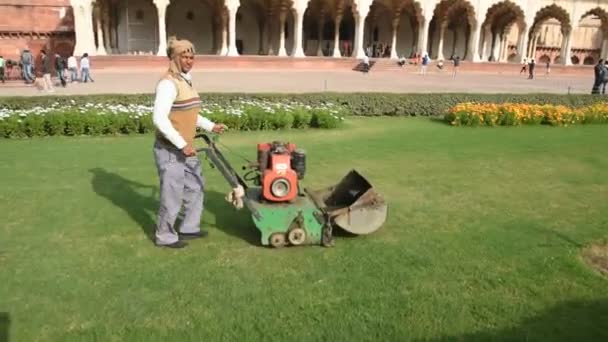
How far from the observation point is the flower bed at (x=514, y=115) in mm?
11508

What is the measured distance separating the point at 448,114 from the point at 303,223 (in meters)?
8.82

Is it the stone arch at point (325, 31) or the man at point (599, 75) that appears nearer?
the man at point (599, 75)

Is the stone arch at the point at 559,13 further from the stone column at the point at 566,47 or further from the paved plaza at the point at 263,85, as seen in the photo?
the paved plaza at the point at 263,85

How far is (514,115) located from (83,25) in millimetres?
22305

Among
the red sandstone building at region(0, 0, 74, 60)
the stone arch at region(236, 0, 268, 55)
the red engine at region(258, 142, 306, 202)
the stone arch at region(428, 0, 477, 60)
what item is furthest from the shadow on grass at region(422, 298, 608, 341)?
the stone arch at region(428, 0, 477, 60)

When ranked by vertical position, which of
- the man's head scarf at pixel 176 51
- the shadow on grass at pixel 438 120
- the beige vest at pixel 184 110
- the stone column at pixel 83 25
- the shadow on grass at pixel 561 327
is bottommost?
the shadow on grass at pixel 561 327

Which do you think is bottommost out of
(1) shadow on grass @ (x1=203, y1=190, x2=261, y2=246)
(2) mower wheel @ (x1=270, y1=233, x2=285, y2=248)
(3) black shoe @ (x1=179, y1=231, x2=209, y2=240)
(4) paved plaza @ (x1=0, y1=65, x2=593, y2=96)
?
(1) shadow on grass @ (x1=203, y1=190, x2=261, y2=246)

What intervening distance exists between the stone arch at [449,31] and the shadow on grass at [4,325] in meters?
36.5

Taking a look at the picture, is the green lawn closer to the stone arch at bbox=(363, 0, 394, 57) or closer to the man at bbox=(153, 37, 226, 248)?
the man at bbox=(153, 37, 226, 248)

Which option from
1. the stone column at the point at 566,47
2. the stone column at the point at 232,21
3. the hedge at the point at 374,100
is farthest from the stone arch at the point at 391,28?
the hedge at the point at 374,100

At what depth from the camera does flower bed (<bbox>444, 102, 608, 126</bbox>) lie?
37.8ft

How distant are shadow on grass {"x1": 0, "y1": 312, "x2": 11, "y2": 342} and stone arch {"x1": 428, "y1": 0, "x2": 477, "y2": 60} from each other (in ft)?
120

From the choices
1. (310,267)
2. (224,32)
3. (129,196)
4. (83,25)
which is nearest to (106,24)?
(83,25)

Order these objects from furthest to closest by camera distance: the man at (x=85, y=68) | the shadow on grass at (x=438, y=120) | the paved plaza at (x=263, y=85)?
the man at (x=85, y=68), the paved plaza at (x=263, y=85), the shadow on grass at (x=438, y=120)
